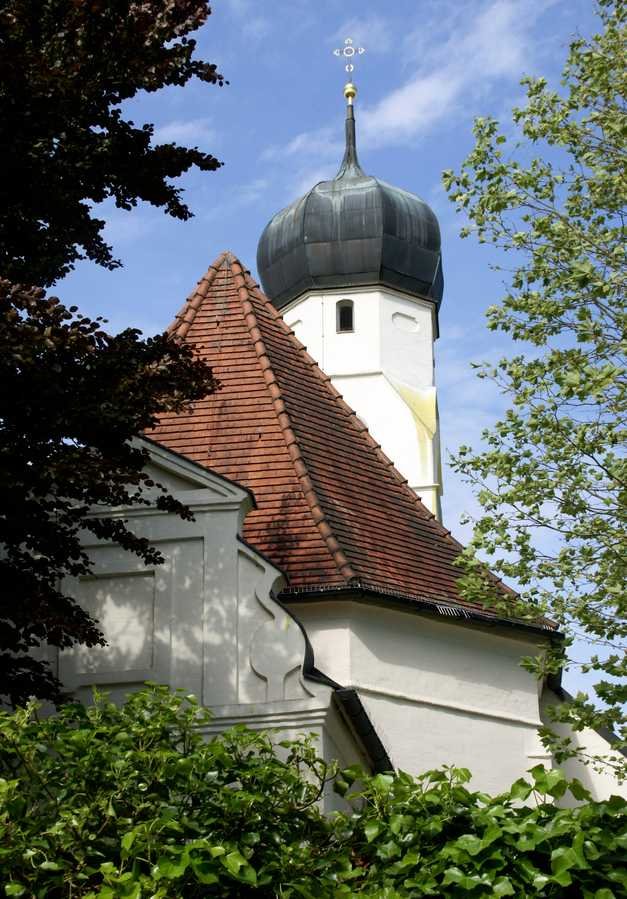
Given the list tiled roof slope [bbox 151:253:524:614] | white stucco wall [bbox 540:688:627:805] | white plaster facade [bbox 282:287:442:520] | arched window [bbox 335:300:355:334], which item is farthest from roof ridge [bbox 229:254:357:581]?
arched window [bbox 335:300:355:334]

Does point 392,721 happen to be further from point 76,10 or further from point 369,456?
point 76,10

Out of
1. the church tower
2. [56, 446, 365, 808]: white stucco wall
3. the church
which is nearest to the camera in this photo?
[56, 446, 365, 808]: white stucco wall

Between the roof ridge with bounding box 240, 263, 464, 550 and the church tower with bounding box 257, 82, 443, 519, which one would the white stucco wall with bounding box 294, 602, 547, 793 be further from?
the church tower with bounding box 257, 82, 443, 519

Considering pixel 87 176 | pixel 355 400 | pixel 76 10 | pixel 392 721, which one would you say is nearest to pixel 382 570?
pixel 392 721

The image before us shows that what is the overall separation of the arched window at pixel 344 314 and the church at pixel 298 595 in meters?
9.86

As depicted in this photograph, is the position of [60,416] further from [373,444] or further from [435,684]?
[373,444]

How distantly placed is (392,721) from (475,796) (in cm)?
596

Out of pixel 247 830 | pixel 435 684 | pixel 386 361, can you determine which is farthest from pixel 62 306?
pixel 386 361

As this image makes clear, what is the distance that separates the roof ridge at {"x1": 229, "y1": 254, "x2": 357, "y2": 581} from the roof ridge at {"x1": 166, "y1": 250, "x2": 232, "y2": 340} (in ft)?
0.45

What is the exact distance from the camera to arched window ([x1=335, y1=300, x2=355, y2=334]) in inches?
1071

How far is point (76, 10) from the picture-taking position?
9117mm

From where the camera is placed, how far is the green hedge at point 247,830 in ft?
23.6

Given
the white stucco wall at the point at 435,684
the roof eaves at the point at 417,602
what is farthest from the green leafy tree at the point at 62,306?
the white stucco wall at the point at 435,684

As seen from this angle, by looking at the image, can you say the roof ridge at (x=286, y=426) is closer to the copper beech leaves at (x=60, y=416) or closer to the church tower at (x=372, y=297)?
the copper beech leaves at (x=60, y=416)
